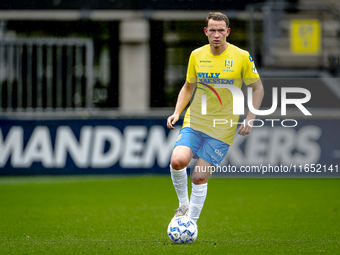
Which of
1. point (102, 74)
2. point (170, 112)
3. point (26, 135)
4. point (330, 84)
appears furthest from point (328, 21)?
point (26, 135)

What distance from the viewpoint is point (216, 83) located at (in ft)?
15.8

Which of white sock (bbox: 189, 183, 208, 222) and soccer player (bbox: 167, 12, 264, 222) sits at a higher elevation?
soccer player (bbox: 167, 12, 264, 222)

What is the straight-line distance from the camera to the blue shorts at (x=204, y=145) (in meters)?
4.79

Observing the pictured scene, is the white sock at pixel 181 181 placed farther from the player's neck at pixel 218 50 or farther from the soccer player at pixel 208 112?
the player's neck at pixel 218 50

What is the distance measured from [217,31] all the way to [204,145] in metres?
1.00

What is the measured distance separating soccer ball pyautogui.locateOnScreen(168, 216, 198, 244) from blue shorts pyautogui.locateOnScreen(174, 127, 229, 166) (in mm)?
576

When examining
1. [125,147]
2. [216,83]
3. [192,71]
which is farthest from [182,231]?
[125,147]

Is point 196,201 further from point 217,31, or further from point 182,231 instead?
point 217,31

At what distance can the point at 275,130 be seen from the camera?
9.83 metres

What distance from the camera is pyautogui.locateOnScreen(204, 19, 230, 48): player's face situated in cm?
461

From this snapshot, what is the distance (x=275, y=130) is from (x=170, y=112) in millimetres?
1921

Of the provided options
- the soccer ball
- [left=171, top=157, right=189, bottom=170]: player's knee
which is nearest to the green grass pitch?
the soccer ball

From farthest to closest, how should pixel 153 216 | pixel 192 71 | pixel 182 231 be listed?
1. pixel 153 216
2. pixel 192 71
3. pixel 182 231

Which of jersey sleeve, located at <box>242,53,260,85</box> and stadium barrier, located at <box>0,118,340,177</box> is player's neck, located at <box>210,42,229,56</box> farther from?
stadium barrier, located at <box>0,118,340,177</box>
